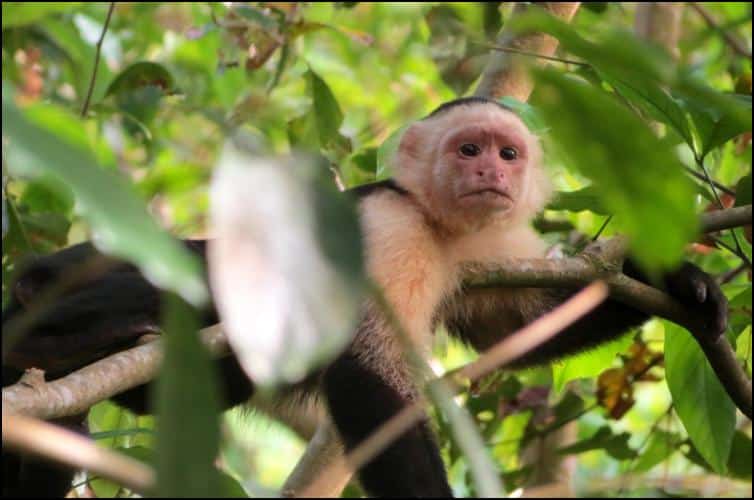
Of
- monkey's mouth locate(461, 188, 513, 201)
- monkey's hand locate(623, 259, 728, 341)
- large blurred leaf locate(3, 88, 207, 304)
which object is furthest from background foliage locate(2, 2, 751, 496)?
monkey's mouth locate(461, 188, 513, 201)

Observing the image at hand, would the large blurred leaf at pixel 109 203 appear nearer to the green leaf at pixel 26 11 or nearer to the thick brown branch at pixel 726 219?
the thick brown branch at pixel 726 219

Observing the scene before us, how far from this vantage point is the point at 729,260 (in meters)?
4.41

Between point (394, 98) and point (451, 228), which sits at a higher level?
point (394, 98)

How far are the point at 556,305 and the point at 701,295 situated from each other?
81 cm

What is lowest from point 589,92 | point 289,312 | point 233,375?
point 233,375

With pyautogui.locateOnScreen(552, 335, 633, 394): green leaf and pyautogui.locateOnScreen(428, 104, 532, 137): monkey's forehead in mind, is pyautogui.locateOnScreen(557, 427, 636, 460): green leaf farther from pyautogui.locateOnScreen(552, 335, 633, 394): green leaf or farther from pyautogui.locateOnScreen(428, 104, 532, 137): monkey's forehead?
pyautogui.locateOnScreen(428, 104, 532, 137): monkey's forehead

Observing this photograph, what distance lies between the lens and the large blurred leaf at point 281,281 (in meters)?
0.81

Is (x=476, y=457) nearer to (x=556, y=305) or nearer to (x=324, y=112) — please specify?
(x=556, y=305)

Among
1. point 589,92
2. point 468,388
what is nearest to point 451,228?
point 468,388

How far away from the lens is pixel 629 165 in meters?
0.94

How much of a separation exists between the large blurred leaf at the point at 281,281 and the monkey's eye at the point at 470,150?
2778 mm

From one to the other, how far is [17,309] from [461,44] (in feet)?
7.21

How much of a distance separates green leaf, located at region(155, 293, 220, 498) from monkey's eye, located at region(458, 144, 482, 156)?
2.74 m

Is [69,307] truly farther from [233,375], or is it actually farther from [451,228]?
[451,228]
